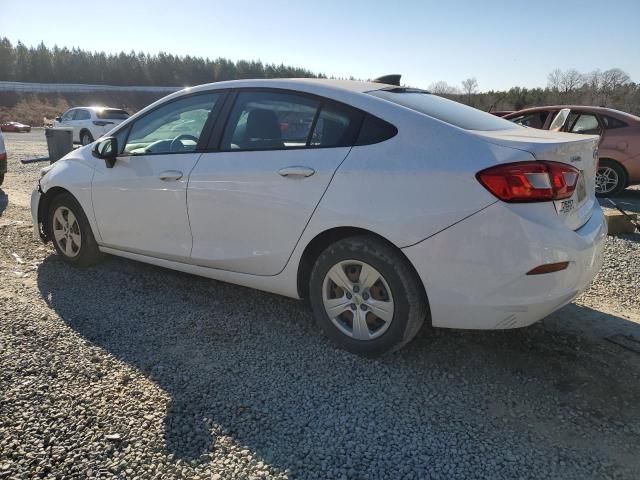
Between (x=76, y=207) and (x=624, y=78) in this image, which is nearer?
(x=76, y=207)

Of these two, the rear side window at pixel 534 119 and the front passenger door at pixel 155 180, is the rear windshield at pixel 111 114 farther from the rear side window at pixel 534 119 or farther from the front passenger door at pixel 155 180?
the front passenger door at pixel 155 180

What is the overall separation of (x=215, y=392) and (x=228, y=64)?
107430 mm

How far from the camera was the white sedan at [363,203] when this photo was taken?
8.56 feet

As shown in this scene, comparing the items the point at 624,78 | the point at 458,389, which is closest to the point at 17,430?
the point at 458,389

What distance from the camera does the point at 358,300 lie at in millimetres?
3092

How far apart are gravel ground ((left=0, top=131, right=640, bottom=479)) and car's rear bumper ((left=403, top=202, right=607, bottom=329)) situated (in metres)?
0.46

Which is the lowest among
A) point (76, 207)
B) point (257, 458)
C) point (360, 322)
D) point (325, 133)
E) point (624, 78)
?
point (257, 458)

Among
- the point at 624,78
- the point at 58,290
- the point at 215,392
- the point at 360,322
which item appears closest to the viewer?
the point at 215,392

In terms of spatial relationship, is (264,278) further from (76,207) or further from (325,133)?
(76,207)

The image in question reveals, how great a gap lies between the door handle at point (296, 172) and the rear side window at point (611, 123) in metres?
7.64

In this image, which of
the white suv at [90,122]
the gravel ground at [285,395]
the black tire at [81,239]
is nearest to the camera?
the gravel ground at [285,395]

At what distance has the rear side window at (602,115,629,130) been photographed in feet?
28.4

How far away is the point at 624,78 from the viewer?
4928 centimetres

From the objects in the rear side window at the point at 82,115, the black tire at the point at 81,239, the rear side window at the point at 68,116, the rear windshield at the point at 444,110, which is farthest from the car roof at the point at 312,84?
the rear side window at the point at 68,116
